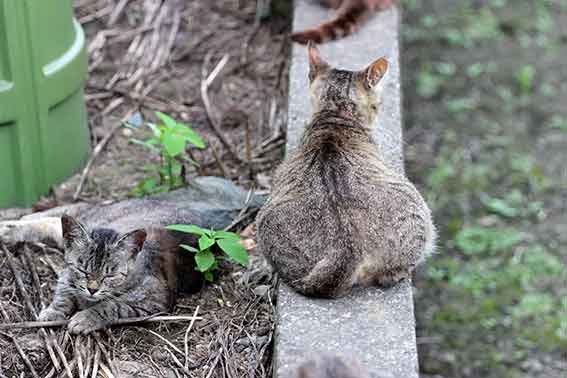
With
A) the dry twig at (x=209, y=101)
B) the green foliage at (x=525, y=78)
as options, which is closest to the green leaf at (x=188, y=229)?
the dry twig at (x=209, y=101)

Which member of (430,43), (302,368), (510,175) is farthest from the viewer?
(430,43)

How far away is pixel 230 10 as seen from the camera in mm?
6824

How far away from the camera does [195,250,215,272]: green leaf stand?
160 inches

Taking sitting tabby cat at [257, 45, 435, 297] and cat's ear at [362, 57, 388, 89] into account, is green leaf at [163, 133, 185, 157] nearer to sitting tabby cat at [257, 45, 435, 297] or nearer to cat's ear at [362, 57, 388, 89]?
sitting tabby cat at [257, 45, 435, 297]

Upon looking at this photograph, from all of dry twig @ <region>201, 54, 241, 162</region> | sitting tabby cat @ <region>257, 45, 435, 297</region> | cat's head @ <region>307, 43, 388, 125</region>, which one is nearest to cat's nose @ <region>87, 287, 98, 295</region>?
sitting tabby cat @ <region>257, 45, 435, 297</region>

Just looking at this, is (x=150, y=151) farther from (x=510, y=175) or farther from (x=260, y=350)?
(x=510, y=175)

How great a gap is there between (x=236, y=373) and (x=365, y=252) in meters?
0.70

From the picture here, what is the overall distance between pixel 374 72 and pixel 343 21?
155 centimetres

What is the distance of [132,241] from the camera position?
3.88 metres

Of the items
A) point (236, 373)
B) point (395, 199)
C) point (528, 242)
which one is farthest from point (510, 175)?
point (236, 373)

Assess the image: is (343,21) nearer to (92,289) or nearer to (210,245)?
(210,245)

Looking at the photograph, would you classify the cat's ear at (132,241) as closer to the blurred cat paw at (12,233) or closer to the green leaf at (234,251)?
the green leaf at (234,251)

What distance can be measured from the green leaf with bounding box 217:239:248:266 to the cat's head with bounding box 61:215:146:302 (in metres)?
0.35

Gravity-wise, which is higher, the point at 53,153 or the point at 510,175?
the point at 53,153
